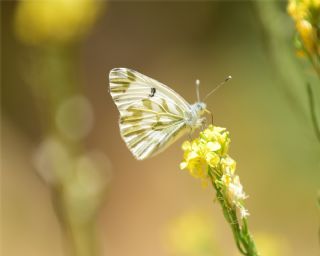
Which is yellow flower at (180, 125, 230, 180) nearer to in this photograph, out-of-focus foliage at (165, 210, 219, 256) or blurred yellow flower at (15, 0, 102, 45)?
out-of-focus foliage at (165, 210, 219, 256)

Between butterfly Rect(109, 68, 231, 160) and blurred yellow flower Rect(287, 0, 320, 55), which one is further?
butterfly Rect(109, 68, 231, 160)

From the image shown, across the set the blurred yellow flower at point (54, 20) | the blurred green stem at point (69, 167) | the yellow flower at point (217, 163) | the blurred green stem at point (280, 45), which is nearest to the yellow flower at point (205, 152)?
the yellow flower at point (217, 163)

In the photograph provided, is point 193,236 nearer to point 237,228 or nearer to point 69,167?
point 69,167

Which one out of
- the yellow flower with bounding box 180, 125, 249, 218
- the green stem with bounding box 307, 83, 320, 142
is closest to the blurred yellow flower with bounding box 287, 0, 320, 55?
the green stem with bounding box 307, 83, 320, 142

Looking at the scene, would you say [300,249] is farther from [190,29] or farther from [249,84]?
[190,29]

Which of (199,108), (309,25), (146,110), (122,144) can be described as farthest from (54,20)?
(122,144)

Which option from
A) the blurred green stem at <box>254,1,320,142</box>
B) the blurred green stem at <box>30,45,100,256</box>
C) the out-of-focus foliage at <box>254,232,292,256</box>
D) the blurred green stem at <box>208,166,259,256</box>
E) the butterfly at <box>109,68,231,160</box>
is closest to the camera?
the blurred green stem at <box>208,166,259,256</box>
